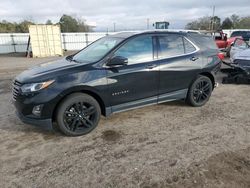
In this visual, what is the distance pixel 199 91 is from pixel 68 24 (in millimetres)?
43419

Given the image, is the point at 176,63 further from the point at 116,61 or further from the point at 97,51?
the point at 97,51

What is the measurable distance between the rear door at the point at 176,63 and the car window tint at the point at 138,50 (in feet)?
0.84

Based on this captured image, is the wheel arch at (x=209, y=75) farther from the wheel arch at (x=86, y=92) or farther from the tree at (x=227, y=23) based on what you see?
the tree at (x=227, y=23)

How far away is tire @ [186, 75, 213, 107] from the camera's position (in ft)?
18.5

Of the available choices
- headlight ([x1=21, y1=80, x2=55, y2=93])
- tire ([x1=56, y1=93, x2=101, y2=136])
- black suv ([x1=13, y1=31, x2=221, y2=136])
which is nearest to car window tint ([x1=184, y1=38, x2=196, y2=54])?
black suv ([x1=13, y1=31, x2=221, y2=136])

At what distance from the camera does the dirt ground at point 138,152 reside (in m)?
3.09

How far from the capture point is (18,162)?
356cm

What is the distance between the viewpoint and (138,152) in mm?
3734

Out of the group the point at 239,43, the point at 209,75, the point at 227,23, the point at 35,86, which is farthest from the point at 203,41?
the point at 227,23

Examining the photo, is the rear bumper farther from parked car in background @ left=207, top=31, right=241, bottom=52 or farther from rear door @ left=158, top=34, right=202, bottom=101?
parked car in background @ left=207, top=31, right=241, bottom=52

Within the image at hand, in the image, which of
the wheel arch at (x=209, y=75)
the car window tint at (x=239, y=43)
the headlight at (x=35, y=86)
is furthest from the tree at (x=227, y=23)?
the headlight at (x=35, y=86)

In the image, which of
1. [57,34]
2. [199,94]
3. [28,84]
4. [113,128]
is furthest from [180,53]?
[57,34]

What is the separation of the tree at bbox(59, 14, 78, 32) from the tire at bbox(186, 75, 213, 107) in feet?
→ 138

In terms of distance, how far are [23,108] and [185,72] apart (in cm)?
336
